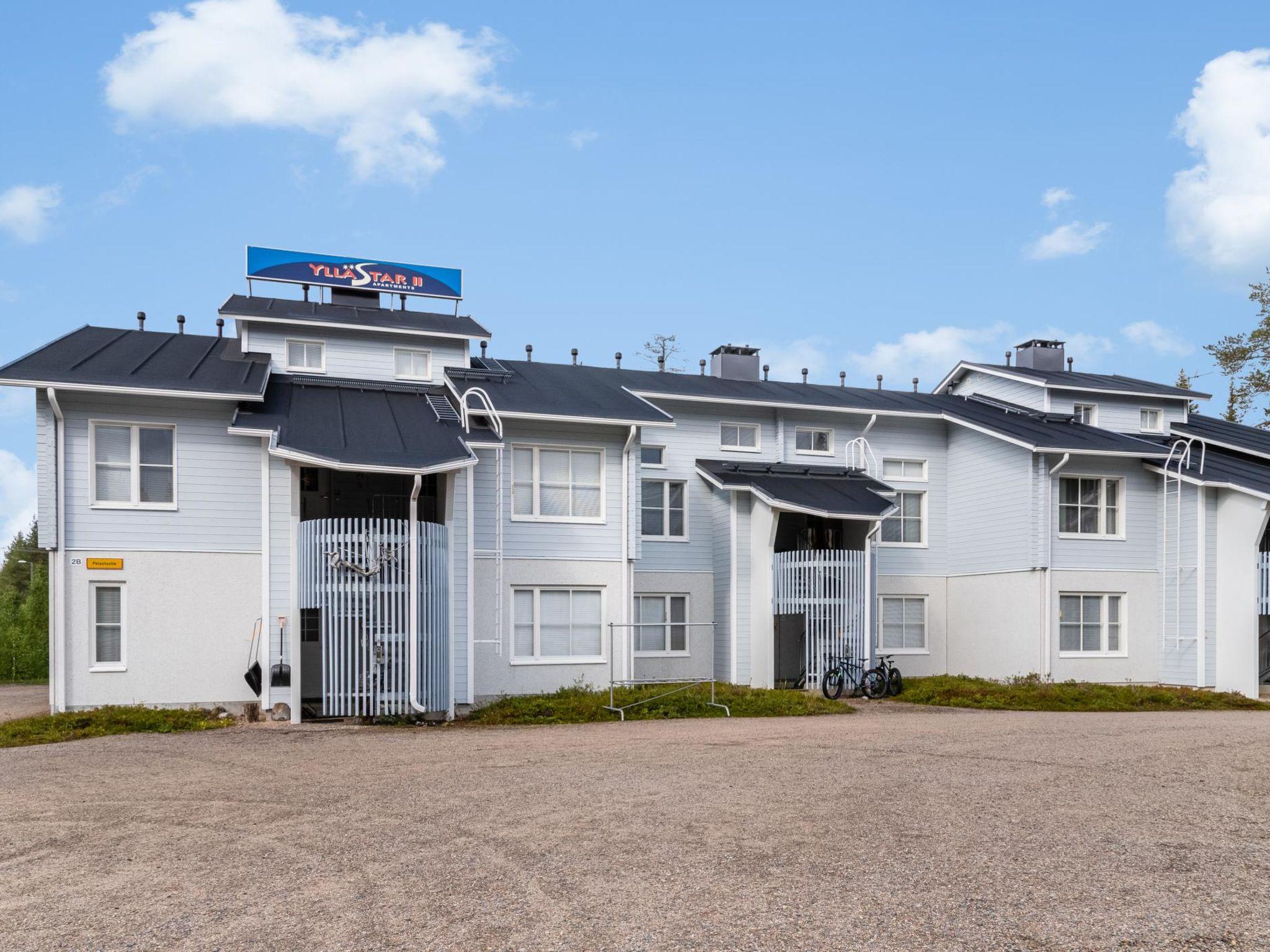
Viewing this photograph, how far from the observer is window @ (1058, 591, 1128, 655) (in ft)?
85.3

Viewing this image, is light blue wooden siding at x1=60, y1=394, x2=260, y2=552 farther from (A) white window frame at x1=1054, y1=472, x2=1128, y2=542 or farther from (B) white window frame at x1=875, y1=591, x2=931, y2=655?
(A) white window frame at x1=1054, y1=472, x2=1128, y2=542

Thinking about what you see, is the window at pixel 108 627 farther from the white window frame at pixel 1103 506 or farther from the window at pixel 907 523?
the white window frame at pixel 1103 506

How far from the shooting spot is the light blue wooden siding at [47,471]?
19.0 m

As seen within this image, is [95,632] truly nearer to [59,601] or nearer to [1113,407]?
[59,601]

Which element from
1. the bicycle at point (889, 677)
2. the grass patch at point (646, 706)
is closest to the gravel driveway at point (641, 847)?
the grass patch at point (646, 706)

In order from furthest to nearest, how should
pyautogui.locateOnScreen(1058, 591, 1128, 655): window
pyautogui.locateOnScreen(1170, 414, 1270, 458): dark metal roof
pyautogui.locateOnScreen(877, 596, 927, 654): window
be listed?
1. pyautogui.locateOnScreen(1170, 414, 1270, 458): dark metal roof
2. pyautogui.locateOnScreen(877, 596, 927, 654): window
3. pyautogui.locateOnScreen(1058, 591, 1128, 655): window

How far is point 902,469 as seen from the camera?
92.7 feet

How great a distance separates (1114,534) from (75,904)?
23.8 meters

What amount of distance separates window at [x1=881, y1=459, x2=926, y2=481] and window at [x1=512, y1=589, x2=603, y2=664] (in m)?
9.05

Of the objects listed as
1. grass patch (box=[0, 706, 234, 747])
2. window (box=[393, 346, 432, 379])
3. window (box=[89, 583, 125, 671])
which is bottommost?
grass patch (box=[0, 706, 234, 747])

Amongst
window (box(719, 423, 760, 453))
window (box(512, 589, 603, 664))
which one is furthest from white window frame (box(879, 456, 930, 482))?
window (box(512, 589, 603, 664))

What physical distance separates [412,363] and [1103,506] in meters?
15.5

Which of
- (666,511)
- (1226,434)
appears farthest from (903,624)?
(1226,434)

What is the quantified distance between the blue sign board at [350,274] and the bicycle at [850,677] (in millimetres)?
11684
